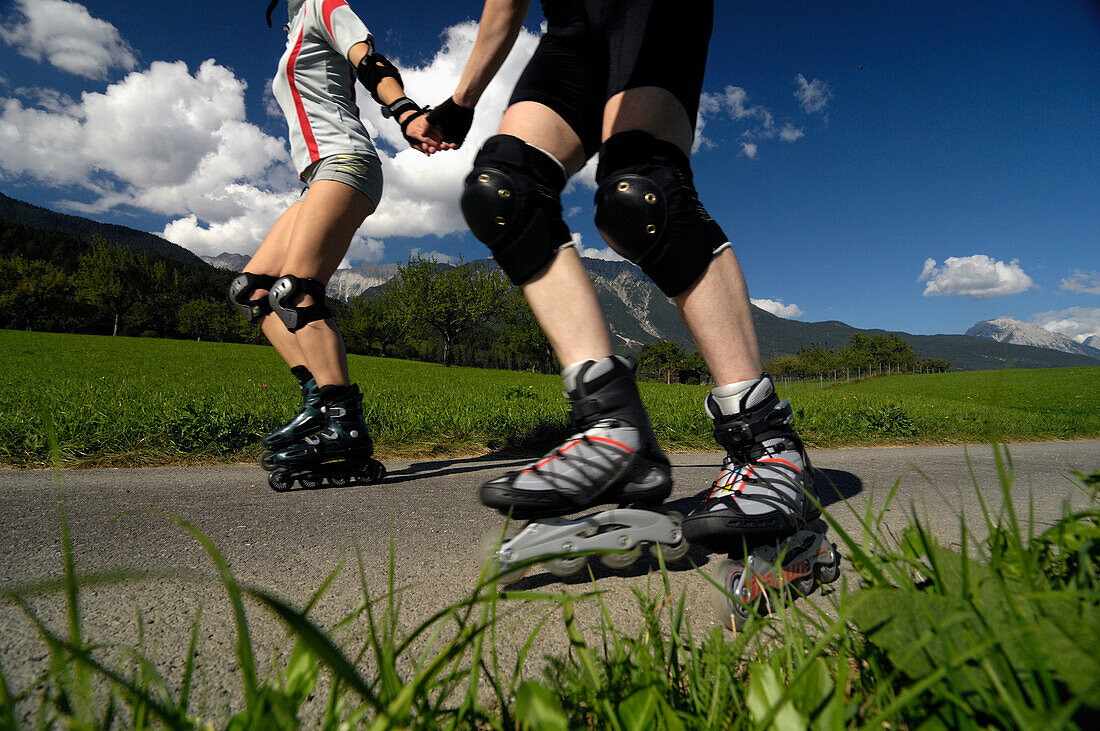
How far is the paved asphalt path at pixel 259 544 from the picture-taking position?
84 centimetres

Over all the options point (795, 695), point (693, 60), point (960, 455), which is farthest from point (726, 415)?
point (960, 455)

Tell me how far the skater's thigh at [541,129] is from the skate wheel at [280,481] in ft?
5.10

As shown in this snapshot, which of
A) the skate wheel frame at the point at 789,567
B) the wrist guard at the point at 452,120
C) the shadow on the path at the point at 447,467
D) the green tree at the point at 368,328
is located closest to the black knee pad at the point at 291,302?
the shadow on the path at the point at 447,467

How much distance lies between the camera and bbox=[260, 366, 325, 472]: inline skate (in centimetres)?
224

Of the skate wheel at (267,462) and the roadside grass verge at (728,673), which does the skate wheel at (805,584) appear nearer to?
the roadside grass verge at (728,673)

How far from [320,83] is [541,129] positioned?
1.80 metres

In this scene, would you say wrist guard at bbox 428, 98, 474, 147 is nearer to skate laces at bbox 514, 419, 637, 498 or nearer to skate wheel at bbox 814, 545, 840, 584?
skate laces at bbox 514, 419, 637, 498

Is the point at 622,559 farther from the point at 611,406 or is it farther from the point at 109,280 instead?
the point at 109,280

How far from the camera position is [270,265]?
8.58 ft

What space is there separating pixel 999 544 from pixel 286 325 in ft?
8.22

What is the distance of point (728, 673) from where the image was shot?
2.04ft

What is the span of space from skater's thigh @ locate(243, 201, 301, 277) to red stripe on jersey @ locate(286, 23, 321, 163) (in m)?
0.29

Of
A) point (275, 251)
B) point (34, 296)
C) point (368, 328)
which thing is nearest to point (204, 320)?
point (34, 296)

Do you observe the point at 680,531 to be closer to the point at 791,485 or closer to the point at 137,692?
the point at 791,485
